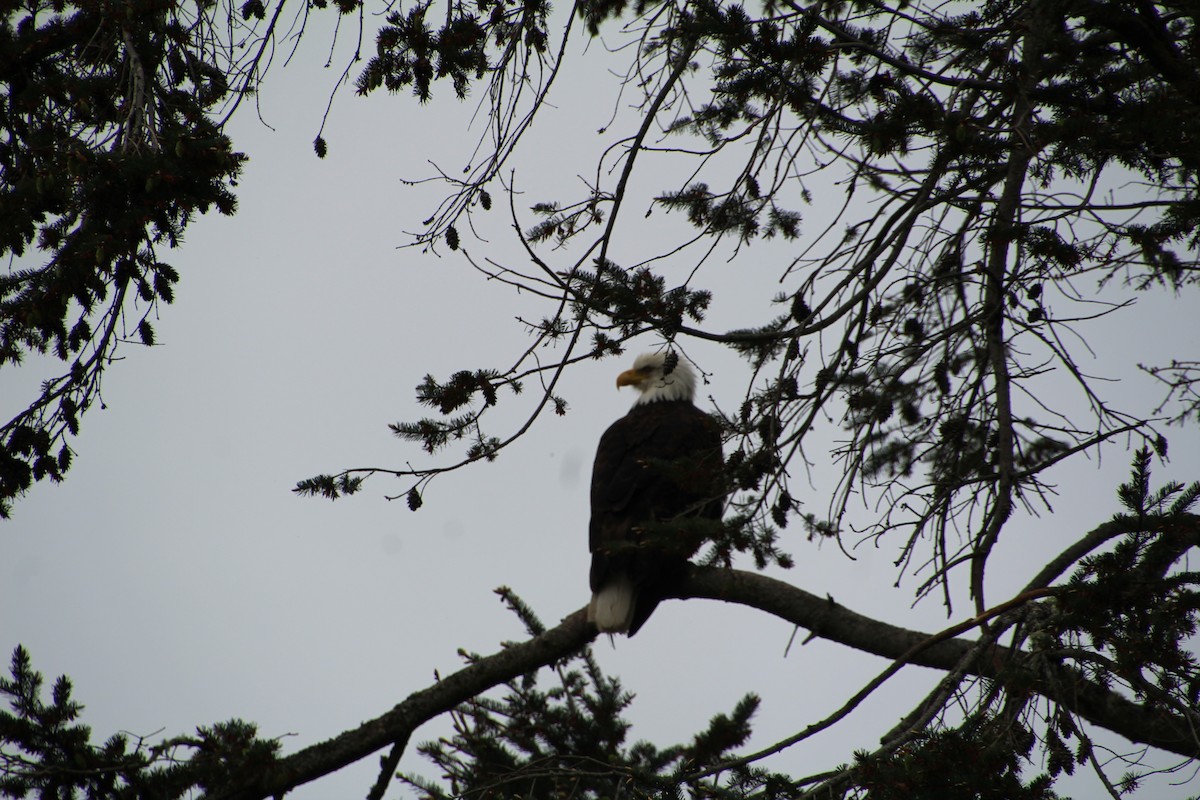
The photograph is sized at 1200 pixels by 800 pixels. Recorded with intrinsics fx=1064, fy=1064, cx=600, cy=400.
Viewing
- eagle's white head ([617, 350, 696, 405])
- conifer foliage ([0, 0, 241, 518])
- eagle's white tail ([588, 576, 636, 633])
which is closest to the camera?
conifer foliage ([0, 0, 241, 518])

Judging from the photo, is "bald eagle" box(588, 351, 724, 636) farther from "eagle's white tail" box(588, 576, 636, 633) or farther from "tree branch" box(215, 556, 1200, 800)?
"tree branch" box(215, 556, 1200, 800)

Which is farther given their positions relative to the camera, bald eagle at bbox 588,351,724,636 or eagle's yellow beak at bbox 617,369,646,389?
eagle's yellow beak at bbox 617,369,646,389

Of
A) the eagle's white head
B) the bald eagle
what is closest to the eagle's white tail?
the bald eagle

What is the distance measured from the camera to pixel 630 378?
Answer: 7766 mm

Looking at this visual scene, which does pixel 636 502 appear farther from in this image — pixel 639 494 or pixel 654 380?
pixel 654 380

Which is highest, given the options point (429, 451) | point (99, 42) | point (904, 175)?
point (99, 42)

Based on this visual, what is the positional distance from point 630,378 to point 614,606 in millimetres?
2771

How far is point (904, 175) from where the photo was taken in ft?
12.7

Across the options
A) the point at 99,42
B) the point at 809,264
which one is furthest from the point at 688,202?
the point at 99,42

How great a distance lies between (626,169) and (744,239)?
61cm

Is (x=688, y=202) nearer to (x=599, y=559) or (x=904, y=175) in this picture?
(x=904, y=175)

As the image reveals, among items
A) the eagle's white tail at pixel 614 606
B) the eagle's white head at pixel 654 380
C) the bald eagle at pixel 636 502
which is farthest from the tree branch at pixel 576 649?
the eagle's white head at pixel 654 380

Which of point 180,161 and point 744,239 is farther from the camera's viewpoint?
point 744,239

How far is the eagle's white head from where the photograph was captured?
726cm
